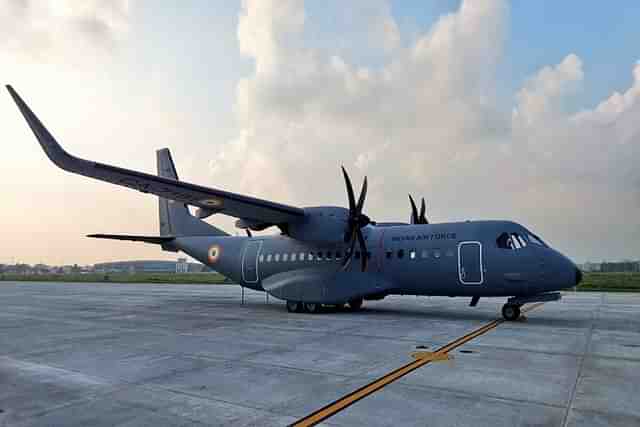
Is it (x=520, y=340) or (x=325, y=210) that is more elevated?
(x=325, y=210)

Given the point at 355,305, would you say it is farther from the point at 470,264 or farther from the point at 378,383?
the point at 378,383

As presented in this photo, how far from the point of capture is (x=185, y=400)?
546 cm

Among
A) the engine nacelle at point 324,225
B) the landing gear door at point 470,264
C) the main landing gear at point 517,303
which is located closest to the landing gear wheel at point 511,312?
the main landing gear at point 517,303

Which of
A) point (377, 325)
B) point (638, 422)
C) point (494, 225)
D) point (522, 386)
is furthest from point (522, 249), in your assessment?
point (638, 422)

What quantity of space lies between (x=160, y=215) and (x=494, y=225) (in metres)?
17.9

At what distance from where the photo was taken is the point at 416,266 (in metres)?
14.8

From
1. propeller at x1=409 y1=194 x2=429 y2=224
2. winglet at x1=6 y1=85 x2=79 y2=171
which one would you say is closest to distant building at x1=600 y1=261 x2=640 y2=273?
propeller at x1=409 y1=194 x2=429 y2=224

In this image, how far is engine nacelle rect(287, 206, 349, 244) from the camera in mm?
16000

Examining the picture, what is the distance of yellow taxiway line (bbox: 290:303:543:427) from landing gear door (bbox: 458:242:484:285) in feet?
11.2

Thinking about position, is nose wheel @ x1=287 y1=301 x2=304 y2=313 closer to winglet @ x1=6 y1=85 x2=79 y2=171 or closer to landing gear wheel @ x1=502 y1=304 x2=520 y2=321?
landing gear wheel @ x1=502 y1=304 x2=520 y2=321

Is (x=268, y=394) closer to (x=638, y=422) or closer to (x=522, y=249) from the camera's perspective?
(x=638, y=422)

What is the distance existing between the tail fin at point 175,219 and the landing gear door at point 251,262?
10.8ft

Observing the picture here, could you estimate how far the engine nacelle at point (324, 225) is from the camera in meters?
16.0

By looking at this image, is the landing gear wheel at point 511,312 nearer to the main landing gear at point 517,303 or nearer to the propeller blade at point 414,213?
the main landing gear at point 517,303
